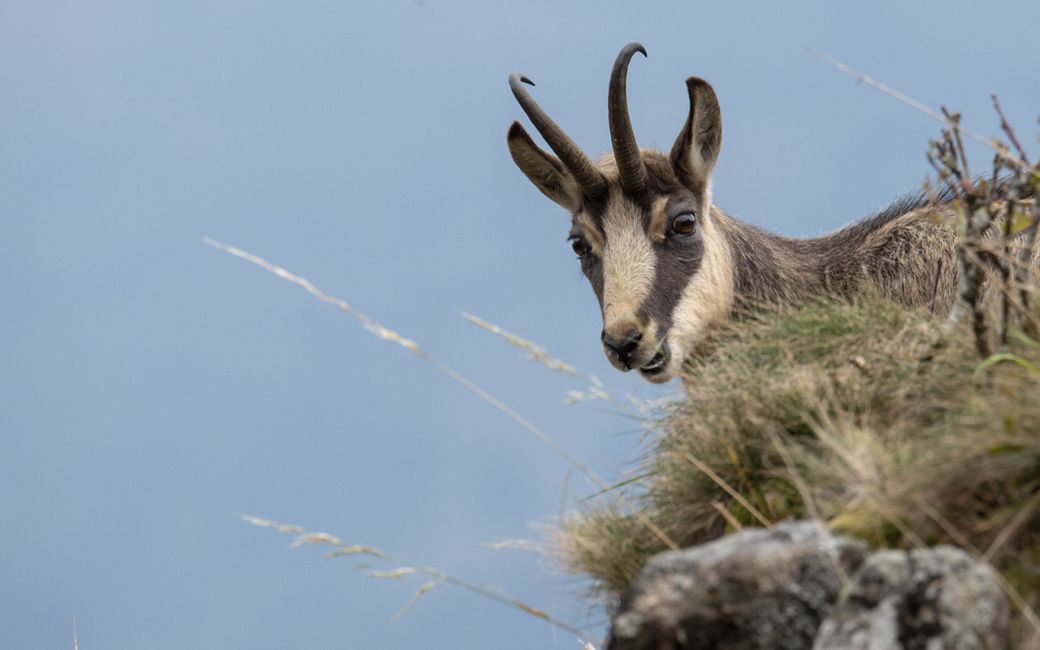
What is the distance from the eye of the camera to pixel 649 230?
8.64 metres

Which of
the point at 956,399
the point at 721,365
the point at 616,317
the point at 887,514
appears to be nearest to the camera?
the point at 887,514

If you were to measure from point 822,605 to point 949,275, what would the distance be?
546 centimetres

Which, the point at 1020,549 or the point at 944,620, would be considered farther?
the point at 1020,549

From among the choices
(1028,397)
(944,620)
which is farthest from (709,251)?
(944,620)

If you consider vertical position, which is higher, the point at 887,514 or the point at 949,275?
the point at 949,275

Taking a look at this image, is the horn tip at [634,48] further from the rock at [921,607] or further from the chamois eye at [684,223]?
the rock at [921,607]

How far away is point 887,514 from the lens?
13.4 ft

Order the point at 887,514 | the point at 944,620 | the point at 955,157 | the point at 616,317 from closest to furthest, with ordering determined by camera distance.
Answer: the point at 944,620, the point at 887,514, the point at 955,157, the point at 616,317

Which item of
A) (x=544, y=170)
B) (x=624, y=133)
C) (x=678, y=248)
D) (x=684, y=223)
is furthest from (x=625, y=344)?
(x=544, y=170)

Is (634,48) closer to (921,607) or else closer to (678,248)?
(678,248)

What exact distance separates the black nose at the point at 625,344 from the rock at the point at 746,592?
3.95 m

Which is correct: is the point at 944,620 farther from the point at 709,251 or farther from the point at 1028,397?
the point at 709,251

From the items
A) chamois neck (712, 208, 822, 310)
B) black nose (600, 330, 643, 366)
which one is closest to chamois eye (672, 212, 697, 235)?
chamois neck (712, 208, 822, 310)

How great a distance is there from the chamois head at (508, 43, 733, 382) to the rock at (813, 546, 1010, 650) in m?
4.32
